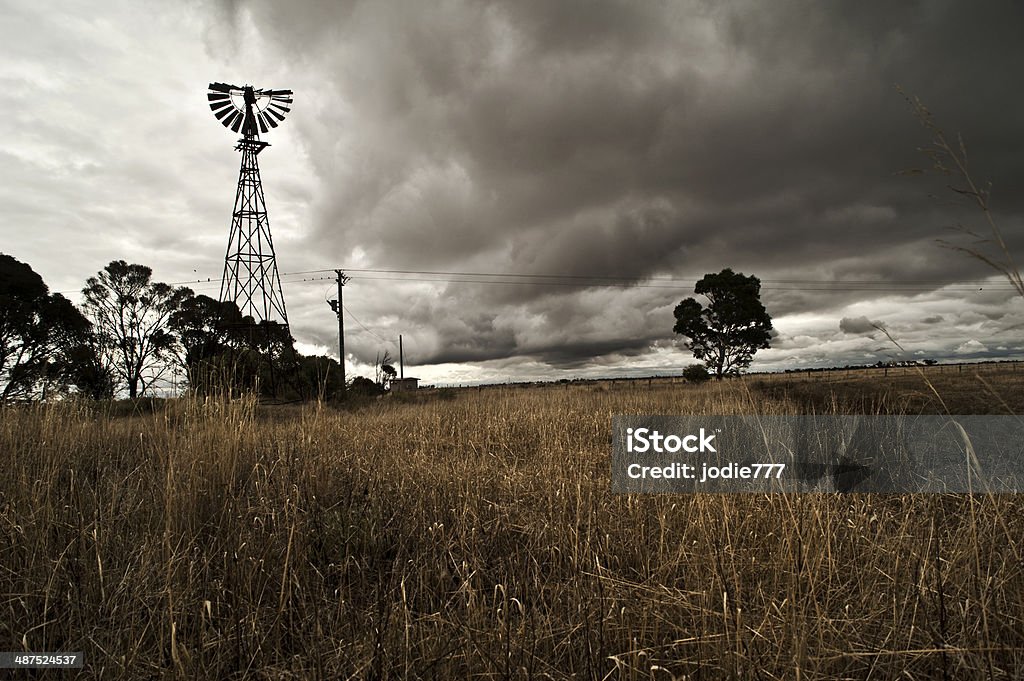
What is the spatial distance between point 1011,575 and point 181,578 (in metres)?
5.09

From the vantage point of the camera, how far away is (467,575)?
323cm

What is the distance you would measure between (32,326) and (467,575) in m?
27.9

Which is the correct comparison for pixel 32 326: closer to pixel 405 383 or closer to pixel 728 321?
pixel 405 383

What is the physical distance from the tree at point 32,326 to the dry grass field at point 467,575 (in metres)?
20.0

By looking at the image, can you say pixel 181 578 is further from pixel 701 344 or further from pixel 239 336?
pixel 701 344

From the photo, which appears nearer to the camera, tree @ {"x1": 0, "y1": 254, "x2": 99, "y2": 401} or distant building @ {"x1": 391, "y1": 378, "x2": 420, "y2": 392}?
tree @ {"x1": 0, "y1": 254, "x2": 99, "y2": 401}

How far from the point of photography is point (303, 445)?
571 centimetres

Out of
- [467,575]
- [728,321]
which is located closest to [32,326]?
[467,575]

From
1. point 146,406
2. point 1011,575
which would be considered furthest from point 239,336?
point 1011,575

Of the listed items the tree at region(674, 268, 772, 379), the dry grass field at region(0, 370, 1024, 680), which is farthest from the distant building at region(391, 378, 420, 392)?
the dry grass field at region(0, 370, 1024, 680)

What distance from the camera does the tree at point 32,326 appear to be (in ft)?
66.8

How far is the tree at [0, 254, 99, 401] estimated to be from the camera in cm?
2038

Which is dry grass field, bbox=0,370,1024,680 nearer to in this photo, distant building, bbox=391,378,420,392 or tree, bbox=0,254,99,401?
tree, bbox=0,254,99,401

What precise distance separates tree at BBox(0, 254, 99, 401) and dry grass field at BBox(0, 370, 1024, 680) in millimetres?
20006
